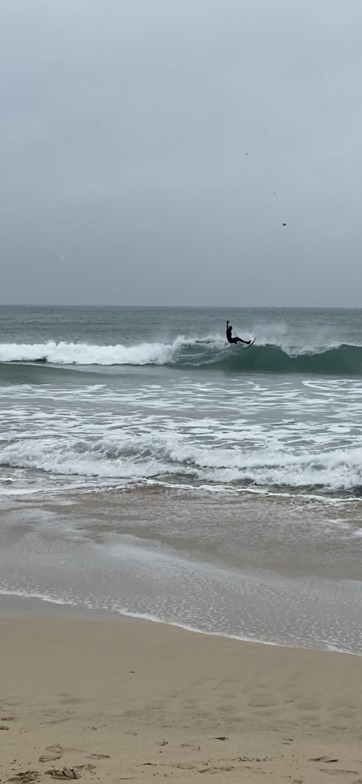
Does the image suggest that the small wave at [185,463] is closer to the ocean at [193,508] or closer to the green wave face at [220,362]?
the ocean at [193,508]

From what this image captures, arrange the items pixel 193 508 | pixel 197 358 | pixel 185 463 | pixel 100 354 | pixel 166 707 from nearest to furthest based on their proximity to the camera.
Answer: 1. pixel 166 707
2. pixel 193 508
3. pixel 185 463
4. pixel 197 358
5. pixel 100 354

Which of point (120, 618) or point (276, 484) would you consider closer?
point (120, 618)

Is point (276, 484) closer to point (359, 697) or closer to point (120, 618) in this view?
point (120, 618)

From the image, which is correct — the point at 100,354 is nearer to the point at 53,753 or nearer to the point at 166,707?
the point at 166,707

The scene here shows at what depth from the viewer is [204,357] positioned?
95.8 ft

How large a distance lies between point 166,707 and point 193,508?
4.18m

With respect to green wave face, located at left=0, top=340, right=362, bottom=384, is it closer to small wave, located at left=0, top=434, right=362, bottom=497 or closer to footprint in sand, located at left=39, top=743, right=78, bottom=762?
small wave, located at left=0, top=434, right=362, bottom=497

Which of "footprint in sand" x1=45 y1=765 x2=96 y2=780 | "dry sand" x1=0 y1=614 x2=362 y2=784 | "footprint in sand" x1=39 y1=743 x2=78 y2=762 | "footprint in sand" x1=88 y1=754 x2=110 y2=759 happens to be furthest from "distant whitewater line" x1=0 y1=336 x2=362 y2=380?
"footprint in sand" x1=45 y1=765 x2=96 y2=780

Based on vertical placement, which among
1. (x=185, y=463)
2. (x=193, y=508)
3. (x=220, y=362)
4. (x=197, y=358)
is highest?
(x=197, y=358)

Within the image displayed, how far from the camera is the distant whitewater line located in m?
26.7

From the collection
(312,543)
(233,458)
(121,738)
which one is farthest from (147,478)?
(121,738)

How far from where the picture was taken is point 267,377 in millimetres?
23359

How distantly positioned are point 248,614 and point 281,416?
357 inches

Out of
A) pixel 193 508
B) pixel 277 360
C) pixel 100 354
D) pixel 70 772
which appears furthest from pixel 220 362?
pixel 70 772
